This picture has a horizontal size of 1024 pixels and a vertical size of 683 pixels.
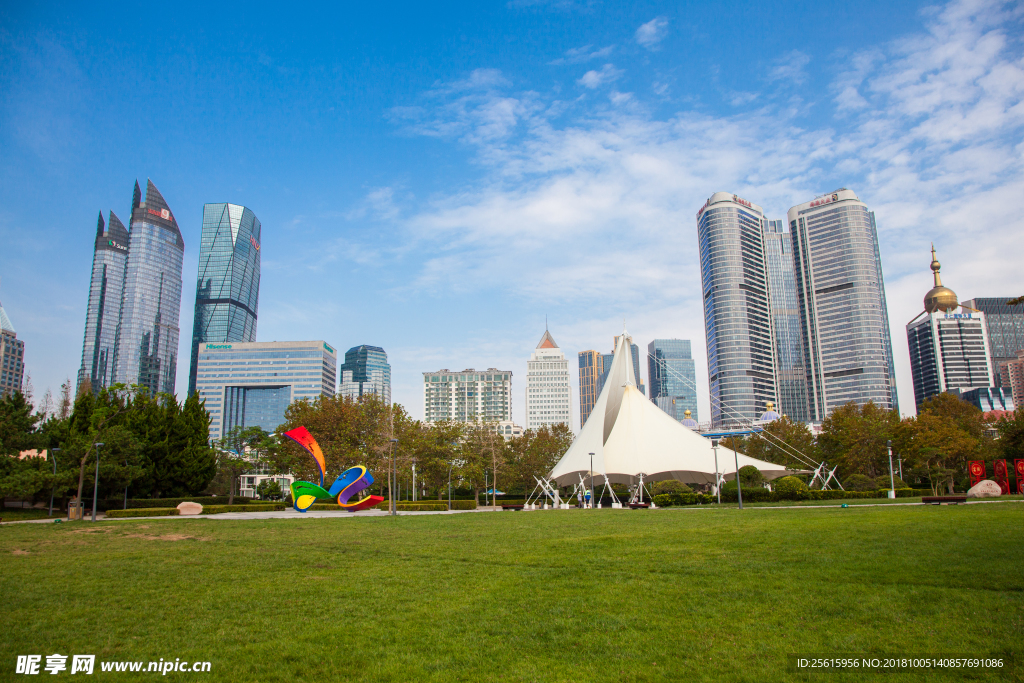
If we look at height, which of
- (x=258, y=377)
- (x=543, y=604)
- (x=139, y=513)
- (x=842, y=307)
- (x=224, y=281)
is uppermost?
(x=224, y=281)

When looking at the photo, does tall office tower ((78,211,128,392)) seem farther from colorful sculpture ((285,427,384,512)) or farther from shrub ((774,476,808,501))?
shrub ((774,476,808,501))

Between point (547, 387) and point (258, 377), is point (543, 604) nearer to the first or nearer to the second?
point (258, 377)

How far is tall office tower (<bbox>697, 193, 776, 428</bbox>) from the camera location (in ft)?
463

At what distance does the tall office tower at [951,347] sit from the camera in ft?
454

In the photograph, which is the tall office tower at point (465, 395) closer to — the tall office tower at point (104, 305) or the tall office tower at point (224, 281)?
the tall office tower at point (224, 281)

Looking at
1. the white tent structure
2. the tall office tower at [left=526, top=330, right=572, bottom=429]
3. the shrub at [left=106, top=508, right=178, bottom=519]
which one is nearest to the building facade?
the tall office tower at [left=526, top=330, right=572, bottom=429]

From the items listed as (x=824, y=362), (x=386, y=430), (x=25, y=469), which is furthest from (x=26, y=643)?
(x=824, y=362)

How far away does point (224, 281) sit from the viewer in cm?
17350

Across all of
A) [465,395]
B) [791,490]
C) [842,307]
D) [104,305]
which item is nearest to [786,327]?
[842,307]

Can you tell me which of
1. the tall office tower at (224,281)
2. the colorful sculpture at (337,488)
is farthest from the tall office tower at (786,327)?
the tall office tower at (224,281)

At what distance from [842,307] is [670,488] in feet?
413

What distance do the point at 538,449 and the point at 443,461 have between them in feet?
38.5

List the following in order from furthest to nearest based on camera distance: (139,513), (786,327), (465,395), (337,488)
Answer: (465,395) < (786,327) < (337,488) < (139,513)

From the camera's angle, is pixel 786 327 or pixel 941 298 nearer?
pixel 941 298
